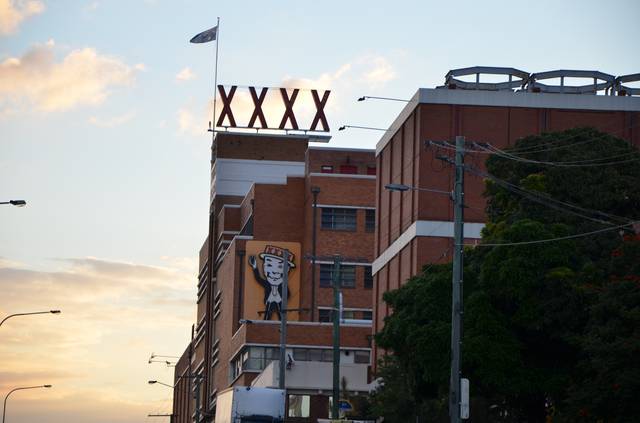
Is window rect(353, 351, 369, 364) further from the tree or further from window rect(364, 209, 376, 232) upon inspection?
the tree

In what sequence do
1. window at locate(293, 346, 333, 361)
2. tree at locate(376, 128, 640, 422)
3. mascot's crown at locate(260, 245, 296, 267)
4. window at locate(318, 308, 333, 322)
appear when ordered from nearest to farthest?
tree at locate(376, 128, 640, 422) < window at locate(293, 346, 333, 361) < window at locate(318, 308, 333, 322) < mascot's crown at locate(260, 245, 296, 267)

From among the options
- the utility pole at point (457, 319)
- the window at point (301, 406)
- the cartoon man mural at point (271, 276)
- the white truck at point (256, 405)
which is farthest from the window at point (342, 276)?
the utility pole at point (457, 319)

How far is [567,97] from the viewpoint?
79438 mm

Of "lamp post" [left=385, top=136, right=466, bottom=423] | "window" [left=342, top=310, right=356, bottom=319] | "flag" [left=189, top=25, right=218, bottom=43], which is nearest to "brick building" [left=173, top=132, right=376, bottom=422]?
"window" [left=342, top=310, right=356, bottom=319]

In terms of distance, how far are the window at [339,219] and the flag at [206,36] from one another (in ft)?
78.4

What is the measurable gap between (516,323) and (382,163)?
40.8m

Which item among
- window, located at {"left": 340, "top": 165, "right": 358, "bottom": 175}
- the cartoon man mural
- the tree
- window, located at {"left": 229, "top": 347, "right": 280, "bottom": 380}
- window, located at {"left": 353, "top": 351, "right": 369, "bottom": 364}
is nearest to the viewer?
the tree

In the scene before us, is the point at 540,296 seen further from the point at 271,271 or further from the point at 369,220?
the point at 271,271

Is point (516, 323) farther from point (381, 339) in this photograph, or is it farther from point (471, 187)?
point (471, 187)

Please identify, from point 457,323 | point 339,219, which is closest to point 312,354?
point 339,219

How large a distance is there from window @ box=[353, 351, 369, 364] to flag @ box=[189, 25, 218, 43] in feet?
125

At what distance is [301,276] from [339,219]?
6578 millimetres

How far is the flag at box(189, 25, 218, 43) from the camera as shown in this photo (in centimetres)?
12612

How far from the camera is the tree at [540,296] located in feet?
152
